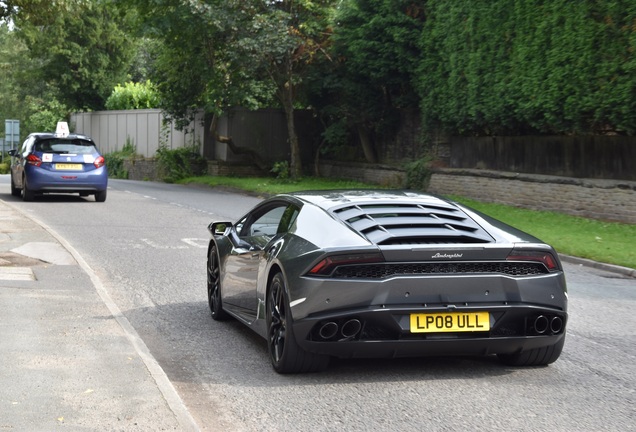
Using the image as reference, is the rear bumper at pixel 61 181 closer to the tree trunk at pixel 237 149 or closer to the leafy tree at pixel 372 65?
the leafy tree at pixel 372 65

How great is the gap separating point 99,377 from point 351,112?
28.7 metres

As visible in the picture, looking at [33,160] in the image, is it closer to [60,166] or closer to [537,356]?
[60,166]

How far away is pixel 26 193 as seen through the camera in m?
24.9

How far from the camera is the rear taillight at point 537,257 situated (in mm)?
7059

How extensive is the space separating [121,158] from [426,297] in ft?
153

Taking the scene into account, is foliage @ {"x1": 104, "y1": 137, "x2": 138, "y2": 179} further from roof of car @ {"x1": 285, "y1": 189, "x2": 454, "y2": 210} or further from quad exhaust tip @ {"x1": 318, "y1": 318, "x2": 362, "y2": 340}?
quad exhaust tip @ {"x1": 318, "y1": 318, "x2": 362, "y2": 340}

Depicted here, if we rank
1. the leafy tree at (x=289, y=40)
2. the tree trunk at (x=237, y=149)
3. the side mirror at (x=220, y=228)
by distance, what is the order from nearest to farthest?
1. the side mirror at (x=220, y=228)
2. the leafy tree at (x=289, y=40)
3. the tree trunk at (x=237, y=149)

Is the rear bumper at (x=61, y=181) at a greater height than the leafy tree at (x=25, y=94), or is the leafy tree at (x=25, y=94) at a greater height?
the leafy tree at (x=25, y=94)

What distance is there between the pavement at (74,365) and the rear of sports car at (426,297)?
116 cm

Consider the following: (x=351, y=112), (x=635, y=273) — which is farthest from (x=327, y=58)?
(x=635, y=273)

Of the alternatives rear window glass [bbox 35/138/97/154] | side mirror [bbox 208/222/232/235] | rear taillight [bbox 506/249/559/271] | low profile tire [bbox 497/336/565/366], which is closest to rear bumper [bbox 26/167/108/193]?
rear window glass [bbox 35/138/97/154]

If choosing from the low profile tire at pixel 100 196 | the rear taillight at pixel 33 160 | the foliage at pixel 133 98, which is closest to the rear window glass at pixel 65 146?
the rear taillight at pixel 33 160

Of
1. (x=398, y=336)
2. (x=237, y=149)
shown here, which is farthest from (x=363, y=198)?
(x=237, y=149)

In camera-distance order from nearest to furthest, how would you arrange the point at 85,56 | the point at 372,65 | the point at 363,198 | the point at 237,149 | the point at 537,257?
the point at 537,257 → the point at 363,198 → the point at 372,65 → the point at 237,149 → the point at 85,56
